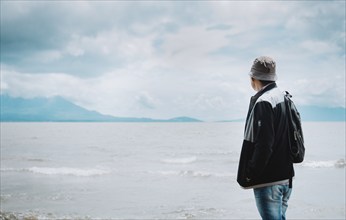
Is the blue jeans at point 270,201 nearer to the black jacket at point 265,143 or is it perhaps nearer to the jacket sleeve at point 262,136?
the black jacket at point 265,143

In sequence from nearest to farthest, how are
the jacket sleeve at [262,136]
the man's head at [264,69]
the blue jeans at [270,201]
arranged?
1. the jacket sleeve at [262,136]
2. the blue jeans at [270,201]
3. the man's head at [264,69]

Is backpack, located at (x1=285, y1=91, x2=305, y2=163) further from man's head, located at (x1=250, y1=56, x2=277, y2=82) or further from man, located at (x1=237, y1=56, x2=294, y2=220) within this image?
man's head, located at (x1=250, y1=56, x2=277, y2=82)

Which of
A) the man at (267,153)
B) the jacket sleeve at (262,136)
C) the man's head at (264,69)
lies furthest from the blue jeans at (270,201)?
the man's head at (264,69)

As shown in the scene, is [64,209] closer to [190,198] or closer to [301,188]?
[190,198]

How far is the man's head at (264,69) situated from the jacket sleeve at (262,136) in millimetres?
387

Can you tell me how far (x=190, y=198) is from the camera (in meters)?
13.5

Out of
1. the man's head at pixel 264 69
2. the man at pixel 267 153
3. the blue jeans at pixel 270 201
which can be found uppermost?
the man's head at pixel 264 69

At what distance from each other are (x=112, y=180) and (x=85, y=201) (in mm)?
5699

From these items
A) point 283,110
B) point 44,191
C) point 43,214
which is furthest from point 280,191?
point 44,191

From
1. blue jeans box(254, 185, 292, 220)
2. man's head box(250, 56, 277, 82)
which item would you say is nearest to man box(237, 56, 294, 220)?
blue jeans box(254, 185, 292, 220)

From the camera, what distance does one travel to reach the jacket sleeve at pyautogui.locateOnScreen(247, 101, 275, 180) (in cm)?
316

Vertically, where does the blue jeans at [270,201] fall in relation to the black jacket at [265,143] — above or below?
below

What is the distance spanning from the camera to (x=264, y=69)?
11.6ft

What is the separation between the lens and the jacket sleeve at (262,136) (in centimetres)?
316
